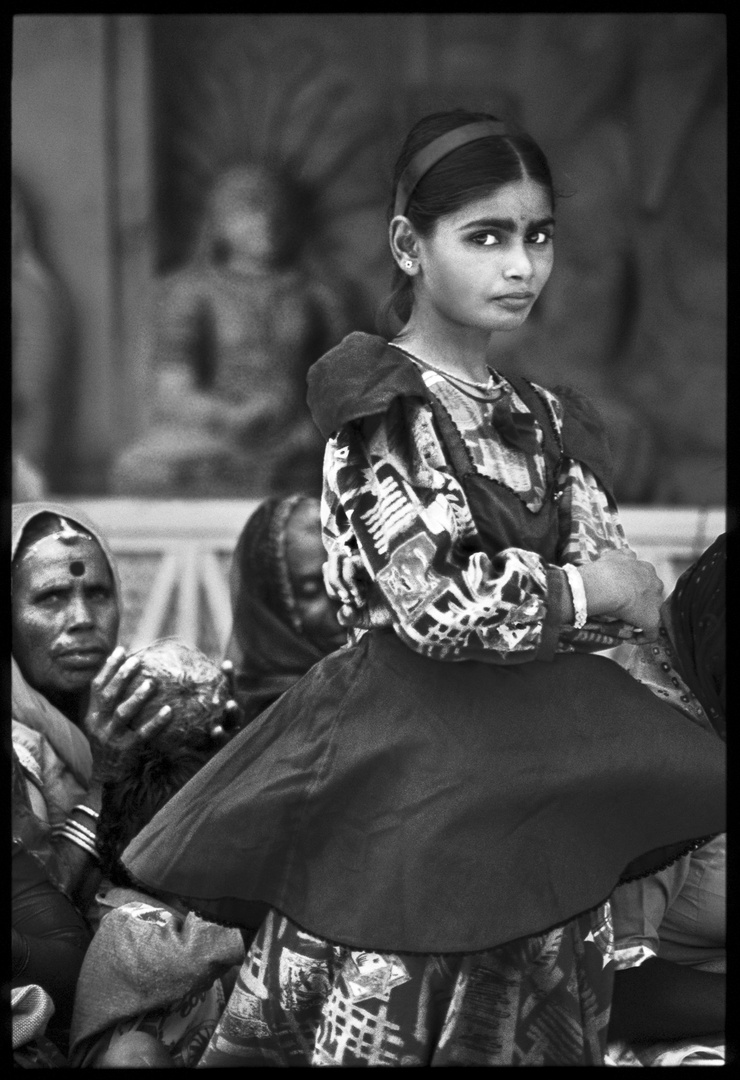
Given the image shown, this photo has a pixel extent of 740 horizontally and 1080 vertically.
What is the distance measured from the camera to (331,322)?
6207mm

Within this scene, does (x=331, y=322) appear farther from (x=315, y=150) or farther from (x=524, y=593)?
(x=524, y=593)

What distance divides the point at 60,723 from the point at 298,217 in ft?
11.9

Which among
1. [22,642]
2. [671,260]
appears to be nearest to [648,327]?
[671,260]

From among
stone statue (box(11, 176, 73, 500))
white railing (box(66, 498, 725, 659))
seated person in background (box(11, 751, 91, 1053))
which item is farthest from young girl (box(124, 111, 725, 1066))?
stone statue (box(11, 176, 73, 500))

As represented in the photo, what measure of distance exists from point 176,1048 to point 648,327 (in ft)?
14.9

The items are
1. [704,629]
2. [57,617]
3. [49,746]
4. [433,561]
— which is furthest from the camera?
[57,617]

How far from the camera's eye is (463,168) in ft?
7.02

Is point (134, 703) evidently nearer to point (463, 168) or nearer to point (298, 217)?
point (463, 168)

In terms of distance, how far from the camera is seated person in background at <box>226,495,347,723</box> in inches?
144

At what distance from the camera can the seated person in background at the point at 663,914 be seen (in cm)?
258

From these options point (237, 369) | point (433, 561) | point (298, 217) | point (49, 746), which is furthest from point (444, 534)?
point (298, 217)

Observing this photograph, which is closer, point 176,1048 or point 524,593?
point 524,593

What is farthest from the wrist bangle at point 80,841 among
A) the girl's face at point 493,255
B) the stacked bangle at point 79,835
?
the girl's face at point 493,255

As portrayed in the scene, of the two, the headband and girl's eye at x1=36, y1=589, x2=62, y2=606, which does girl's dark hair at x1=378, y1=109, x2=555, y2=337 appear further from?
girl's eye at x1=36, y1=589, x2=62, y2=606
